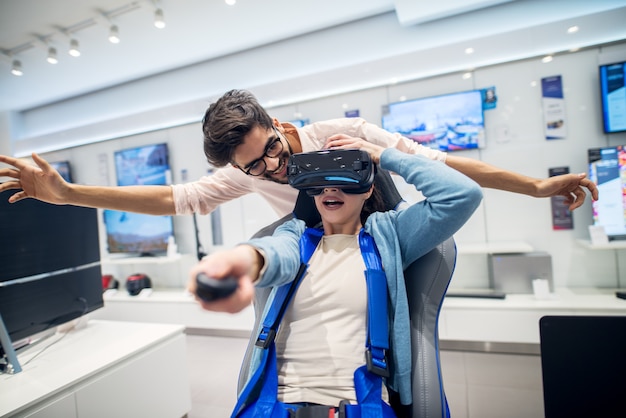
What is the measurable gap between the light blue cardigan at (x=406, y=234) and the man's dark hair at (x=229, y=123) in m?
0.36

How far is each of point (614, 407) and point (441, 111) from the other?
2337 mm

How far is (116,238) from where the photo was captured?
156 inches

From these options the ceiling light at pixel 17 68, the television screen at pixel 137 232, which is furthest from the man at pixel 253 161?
the ceiling light at pixel 17 68

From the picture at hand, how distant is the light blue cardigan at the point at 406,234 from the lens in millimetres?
833

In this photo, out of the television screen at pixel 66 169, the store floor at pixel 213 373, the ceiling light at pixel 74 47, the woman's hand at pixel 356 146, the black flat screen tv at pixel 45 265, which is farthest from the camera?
the television screen at pixel 66 169

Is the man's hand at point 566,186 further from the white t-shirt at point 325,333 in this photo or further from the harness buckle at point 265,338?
the harness buckle at point 265,338

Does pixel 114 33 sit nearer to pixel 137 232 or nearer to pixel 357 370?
pixel 137 232

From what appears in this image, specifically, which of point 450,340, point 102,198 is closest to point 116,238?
point 102,198

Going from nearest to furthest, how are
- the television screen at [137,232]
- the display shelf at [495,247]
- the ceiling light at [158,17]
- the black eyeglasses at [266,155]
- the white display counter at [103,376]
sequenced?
the black eyeglasses at [266,155]
the white display counter at [103,376]
the display shelf at [495,247]
the ceiling light at [158,17]
the television screen at [137,232]

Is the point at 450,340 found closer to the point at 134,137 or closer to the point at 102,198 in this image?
the point at 102,198

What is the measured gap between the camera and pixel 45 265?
1580 mm

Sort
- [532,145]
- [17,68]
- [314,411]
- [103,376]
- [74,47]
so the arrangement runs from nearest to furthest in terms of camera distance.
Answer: [314,411] → [103,376] → [532,145] → [74,47] → [17,68]

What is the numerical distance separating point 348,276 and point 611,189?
241 centimetres

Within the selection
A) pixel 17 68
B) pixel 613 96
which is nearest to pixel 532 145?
pixel 613 96
